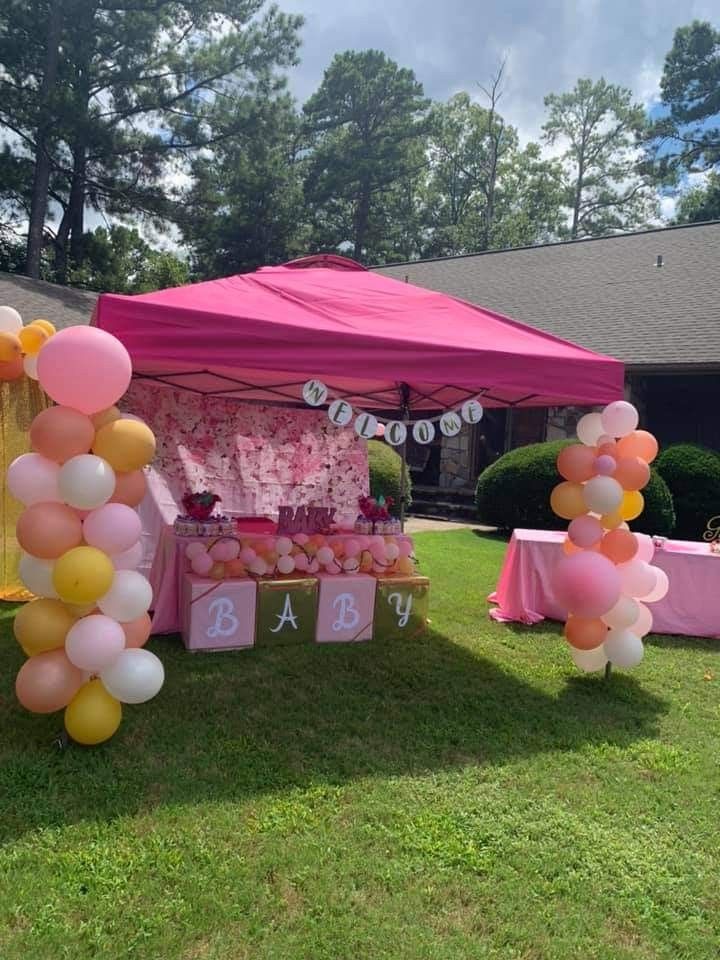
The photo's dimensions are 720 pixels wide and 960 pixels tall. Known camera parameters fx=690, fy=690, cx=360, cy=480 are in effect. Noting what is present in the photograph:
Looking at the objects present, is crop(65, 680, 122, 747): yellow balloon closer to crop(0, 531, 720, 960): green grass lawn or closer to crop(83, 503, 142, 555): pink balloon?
crop(0, 531, 720, 960): green grass lawn

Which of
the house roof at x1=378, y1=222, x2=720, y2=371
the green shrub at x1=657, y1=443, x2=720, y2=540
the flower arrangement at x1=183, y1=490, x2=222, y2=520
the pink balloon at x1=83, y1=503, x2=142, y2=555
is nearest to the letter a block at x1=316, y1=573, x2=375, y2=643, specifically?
the flower arrangement at x1=183, y1=490, x2=222, y2=520

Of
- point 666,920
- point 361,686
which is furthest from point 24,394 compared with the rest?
point 666,920

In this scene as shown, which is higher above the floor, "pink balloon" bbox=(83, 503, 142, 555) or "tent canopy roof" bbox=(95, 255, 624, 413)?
"tent canopy roof" bbox=(95, 255, 624, 413)

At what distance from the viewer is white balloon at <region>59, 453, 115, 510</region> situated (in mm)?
2857

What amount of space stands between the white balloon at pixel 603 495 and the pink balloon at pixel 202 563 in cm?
253

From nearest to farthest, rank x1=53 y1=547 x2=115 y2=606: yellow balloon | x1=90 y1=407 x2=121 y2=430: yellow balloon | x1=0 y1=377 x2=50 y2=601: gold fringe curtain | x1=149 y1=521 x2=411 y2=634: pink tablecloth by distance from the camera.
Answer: x1=53 y1=547 x2=115 y2=606: yellow balloon, x1=90 y1=407 x2=121 y2=430: yellow balloon, x1=149 y1=521 x2=411 y2=634: pink tablecloth, x1=0 y1=377 x2=50 y2=601: gold fringe curtain

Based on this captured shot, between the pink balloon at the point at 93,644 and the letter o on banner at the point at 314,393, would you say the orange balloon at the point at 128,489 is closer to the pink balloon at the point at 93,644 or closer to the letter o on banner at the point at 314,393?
the pink balloon at the point at 93,644

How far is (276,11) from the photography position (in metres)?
20.6

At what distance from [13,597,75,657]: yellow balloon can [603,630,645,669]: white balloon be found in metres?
3.13

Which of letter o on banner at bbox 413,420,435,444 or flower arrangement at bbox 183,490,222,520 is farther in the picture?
flower arrangement at bbox 183,490,222,520

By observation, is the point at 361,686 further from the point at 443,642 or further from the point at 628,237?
the point at 628,237

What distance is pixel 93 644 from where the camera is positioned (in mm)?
2896

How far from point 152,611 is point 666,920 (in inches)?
152

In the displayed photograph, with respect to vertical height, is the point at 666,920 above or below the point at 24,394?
below
